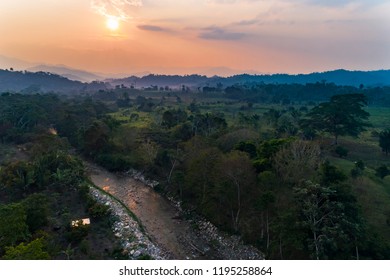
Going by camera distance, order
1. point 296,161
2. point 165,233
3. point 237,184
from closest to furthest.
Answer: point 237,184 < point 296,161 < point 165,233

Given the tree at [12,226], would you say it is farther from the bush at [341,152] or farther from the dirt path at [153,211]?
the bush at [341,152]

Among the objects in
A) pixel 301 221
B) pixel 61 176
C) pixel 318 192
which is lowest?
pixel 61 176

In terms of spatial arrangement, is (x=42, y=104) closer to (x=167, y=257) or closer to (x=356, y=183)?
(x=167, y=257)

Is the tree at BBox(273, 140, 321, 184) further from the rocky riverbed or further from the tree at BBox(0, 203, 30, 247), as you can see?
the tree at BBox(0, 203, 30, 247)

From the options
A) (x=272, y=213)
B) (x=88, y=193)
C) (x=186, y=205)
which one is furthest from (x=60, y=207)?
(x=272, y=213)

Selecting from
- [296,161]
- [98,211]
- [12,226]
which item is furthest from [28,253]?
[296,161]

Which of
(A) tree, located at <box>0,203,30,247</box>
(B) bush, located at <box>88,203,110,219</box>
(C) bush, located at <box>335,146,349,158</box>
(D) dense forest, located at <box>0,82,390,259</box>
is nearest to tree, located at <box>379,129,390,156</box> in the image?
(D) dense forest, located at <box>0,82,390,259</box>

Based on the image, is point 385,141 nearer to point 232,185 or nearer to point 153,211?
point 232,185
